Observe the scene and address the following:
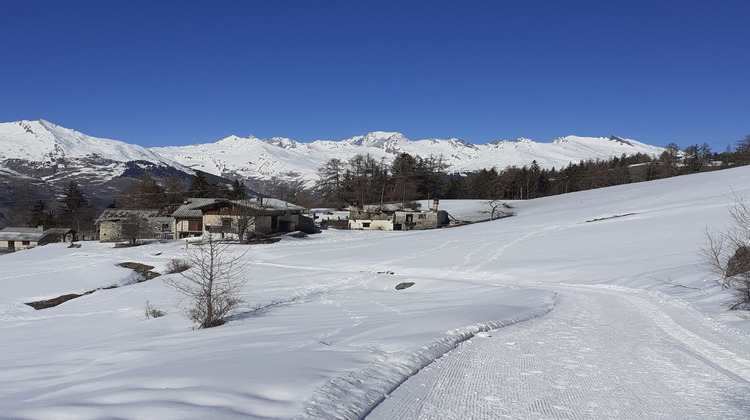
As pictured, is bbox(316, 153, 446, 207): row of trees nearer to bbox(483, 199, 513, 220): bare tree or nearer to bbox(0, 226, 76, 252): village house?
bbox(483, 199, 513, 220): bare tree

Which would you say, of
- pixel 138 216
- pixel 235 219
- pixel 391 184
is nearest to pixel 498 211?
pixel 391 184

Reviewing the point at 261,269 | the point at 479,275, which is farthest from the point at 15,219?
the point at 479,275

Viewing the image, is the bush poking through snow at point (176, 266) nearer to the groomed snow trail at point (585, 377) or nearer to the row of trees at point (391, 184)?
the groomed snow trail at point (585, 377)

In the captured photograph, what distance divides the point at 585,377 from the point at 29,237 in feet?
308

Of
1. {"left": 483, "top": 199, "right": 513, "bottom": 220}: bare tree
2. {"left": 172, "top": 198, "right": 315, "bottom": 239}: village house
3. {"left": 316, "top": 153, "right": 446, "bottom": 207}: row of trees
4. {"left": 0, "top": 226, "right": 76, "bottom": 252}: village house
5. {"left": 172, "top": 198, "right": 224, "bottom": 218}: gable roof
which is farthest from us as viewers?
{"left": 316, "top": 153, "right": 446, "bottom": 207}: row of trees

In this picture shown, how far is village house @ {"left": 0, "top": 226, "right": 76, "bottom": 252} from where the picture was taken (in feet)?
245

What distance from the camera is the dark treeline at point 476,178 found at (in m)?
99.7

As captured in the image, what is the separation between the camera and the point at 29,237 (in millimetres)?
75500

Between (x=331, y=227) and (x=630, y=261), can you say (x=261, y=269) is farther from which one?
(x=331, y=227)

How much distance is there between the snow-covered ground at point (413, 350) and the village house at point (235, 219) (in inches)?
1164

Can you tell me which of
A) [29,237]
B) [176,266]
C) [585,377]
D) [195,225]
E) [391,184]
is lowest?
Answer: [176,266]

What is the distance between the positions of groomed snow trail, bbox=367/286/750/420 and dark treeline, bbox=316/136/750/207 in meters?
85.6

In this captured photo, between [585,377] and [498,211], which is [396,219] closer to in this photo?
[498,211]

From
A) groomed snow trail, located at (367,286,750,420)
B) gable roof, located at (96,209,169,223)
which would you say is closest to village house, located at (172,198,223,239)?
gable roof, located at (96,209,169,223)
